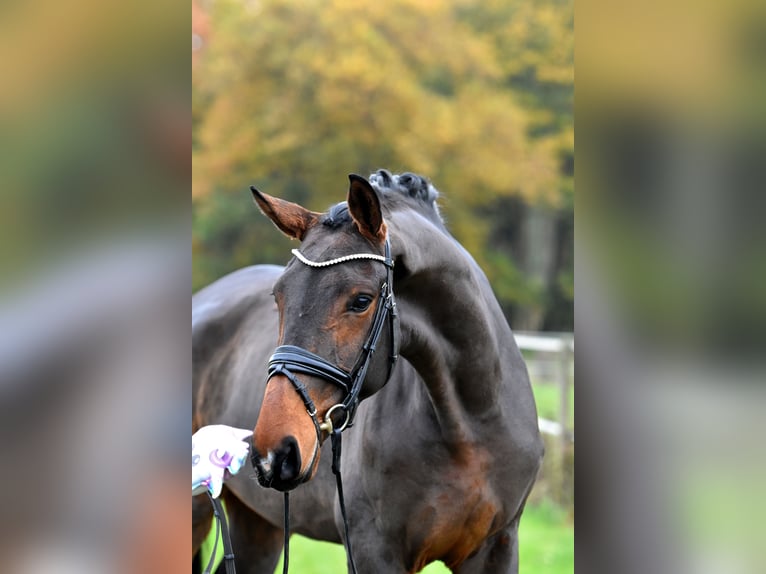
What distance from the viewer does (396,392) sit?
3.05 meters

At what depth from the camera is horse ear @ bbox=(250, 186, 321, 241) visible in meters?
2.56

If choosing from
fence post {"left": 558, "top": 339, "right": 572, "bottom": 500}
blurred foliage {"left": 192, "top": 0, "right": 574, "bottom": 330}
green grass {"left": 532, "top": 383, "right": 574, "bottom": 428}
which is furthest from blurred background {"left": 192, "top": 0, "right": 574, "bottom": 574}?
fence post {"left": 558, "top": 339, "right": 572, "bottom": 500}

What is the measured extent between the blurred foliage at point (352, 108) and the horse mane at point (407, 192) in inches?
458

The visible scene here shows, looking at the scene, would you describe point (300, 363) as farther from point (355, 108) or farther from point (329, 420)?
point (355, 108)

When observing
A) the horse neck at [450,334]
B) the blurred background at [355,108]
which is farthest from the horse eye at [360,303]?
the blurred background at [355,108]

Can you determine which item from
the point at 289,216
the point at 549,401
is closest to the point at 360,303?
the point at 289,216

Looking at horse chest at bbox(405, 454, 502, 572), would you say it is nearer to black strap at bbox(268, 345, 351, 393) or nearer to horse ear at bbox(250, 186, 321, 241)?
black strap at bbox(268, 345, 351, 393)

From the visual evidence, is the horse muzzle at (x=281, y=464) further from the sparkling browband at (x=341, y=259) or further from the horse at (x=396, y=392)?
the sparkling browband at (x=341, y=259)

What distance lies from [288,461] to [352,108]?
1314 cm

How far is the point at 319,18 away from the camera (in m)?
14.6

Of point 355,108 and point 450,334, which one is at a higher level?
point 355,108
